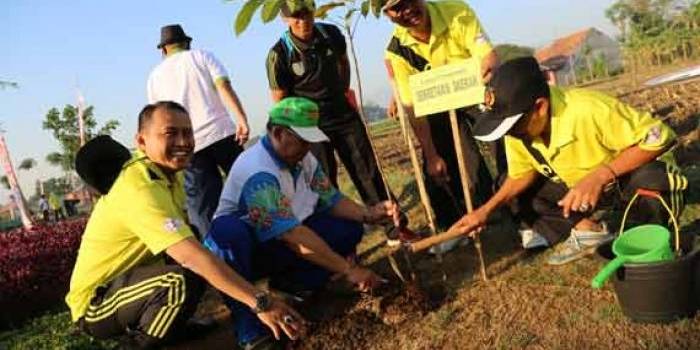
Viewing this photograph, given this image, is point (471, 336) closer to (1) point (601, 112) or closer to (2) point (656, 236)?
(2) point (656, 236)

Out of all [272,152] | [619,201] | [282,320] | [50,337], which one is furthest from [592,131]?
[50,337]

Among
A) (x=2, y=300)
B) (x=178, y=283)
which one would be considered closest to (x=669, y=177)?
(x=178, y=283)

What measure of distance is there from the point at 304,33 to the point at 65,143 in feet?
60.4

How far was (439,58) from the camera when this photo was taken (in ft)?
12.2

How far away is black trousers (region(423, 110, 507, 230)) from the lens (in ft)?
13.4

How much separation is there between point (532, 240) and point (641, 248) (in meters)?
1.20

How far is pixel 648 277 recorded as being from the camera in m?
2.21

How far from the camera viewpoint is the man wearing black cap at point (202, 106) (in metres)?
4.52

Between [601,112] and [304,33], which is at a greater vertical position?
[304,33]

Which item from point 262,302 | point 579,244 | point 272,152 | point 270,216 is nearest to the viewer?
point 262,302

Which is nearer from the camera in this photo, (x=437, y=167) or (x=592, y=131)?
(x=592, y=131)

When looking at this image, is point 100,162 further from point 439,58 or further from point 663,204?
point 663,204

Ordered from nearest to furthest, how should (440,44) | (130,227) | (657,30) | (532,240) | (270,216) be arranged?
1. (130,227)
2. (270,216)
3. (532,240)
4. (440,44)
5. (657,30)

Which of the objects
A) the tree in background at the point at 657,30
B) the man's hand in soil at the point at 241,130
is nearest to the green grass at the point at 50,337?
the man's hand in soil at the point at 241,130
